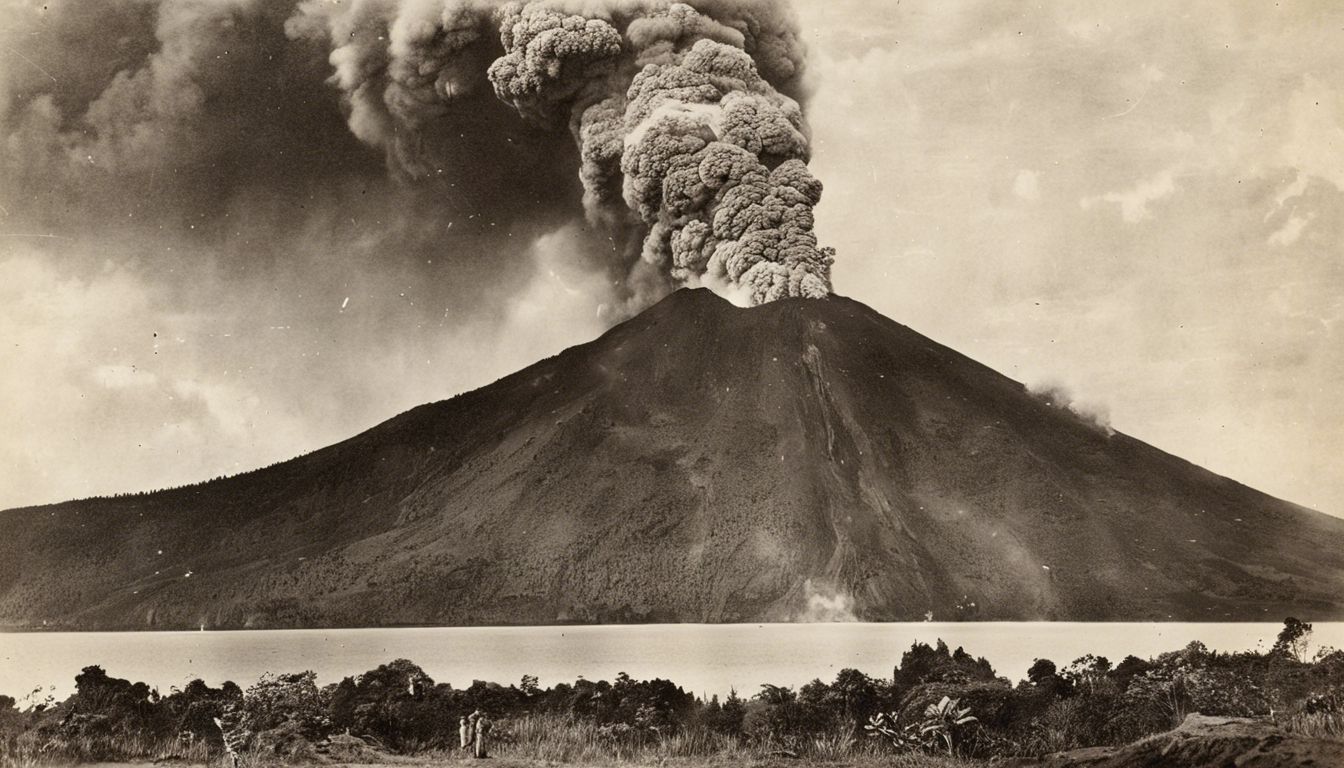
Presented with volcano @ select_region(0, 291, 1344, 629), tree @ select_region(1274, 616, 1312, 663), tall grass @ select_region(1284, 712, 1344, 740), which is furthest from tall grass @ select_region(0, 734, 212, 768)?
tree @ select_region(1274, 616, 1312, 663)

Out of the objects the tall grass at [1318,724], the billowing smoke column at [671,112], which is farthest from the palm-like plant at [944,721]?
the billowing smoke column at [671,112]

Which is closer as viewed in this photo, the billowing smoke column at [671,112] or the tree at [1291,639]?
the tree at [1291,639]

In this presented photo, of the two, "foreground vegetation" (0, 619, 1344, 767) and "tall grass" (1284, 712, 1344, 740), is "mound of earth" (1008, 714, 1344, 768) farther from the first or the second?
"tall grass" (1284, 712, 1344, 740)

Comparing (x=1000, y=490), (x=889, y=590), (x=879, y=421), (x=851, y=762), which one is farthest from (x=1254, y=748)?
(x=879, y=421)

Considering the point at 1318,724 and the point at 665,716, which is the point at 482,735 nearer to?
the point at 665,716

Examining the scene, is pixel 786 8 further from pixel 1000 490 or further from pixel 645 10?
pixel 1000 490

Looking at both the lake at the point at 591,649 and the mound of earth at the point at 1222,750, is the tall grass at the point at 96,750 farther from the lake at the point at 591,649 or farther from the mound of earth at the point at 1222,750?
the mound of earth at the point at 1222,750
